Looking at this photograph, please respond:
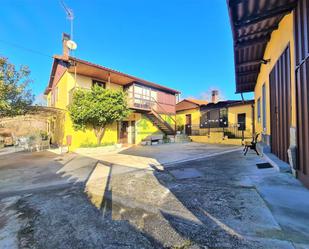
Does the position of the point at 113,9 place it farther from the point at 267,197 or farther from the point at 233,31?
the point at 267,197

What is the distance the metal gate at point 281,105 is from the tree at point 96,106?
8748mm

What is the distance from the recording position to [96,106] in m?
11.5

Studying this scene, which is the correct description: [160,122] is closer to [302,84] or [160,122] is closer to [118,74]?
[118,74]

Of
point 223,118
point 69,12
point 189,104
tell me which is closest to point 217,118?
point 223,118

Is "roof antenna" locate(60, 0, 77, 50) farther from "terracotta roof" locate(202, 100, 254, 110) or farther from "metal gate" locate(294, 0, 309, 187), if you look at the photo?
"terracotta roof" locate(202, 100, 254, 110)

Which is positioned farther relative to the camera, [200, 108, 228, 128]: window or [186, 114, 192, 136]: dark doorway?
[186, 114, 192, 136]: dark doorway

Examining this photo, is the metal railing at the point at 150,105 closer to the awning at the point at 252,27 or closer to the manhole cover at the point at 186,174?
the awning at the point at 252,27

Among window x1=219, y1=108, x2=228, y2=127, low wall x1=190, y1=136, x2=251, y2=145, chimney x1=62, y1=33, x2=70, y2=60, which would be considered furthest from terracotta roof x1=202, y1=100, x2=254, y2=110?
chimney x1=62, y1=33, x2=70, y2=60

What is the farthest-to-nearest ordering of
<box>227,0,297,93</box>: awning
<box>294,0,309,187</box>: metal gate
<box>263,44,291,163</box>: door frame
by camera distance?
1. <box>263,44,291,163</box>: door frame
2. <box>227,0,297,93</box>: awning
3. <box>294,0,309,187</box>: metal gate

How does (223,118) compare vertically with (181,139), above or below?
above

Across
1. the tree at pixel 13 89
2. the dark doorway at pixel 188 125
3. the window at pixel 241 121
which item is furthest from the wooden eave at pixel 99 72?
the window at pixel 241 121

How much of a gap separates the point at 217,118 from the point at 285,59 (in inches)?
573

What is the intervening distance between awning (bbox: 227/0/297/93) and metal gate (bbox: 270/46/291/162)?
1090mm

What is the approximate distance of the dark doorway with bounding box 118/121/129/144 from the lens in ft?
55.3
